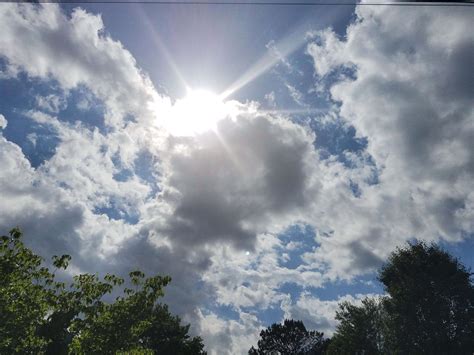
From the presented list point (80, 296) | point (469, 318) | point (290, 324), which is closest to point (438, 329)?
point (469, 318)

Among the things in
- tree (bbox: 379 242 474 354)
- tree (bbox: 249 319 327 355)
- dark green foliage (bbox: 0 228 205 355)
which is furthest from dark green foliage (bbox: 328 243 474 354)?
tree (bbox: 249 319 327 355)

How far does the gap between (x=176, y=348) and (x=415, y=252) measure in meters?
34.1

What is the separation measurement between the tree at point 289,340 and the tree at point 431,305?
168 feet

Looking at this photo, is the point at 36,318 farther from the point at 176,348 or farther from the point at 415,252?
the point at 176,348

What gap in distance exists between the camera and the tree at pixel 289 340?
278ft

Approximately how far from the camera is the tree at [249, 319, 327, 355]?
8469 centimetres

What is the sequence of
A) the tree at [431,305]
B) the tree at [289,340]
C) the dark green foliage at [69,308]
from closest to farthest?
1. the dark green foliage at [69,308]
2. the tree at [431,305]
3. the tree at [289,340]

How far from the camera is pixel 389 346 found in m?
36.6

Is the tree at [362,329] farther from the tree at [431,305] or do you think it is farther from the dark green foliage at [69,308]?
the dark green foliage at [69,308]

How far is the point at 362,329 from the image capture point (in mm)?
42656

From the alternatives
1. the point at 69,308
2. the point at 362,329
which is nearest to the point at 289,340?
the point at 362,329

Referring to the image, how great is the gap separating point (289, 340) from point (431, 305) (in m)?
58.1

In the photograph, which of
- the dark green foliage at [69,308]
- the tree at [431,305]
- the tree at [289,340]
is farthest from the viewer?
the tree at [289,340]

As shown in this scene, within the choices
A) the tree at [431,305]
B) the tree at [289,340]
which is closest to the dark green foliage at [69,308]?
the tree at [431,305]
